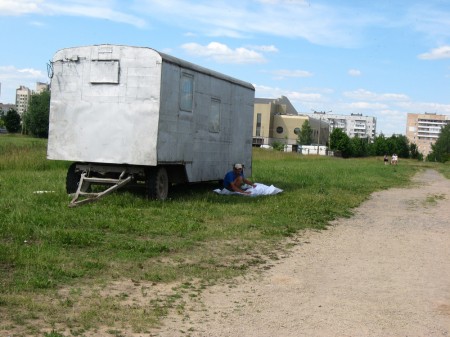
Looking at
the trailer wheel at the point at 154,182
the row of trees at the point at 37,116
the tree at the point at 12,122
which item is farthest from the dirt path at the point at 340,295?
the tree at the point at 12,122

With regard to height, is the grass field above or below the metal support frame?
below

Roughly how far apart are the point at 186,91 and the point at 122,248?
21.5ft

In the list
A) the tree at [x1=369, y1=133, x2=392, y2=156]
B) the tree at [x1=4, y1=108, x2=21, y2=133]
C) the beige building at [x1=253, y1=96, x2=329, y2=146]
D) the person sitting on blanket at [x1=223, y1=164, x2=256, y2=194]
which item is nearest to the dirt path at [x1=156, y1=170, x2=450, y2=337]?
the person sitting on blanket at [x1=223, y1=164, x2=256, y2=194]

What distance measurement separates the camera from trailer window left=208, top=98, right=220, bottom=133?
1582cm

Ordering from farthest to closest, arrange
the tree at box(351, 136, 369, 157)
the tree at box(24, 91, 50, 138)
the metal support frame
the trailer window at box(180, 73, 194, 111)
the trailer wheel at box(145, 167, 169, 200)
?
the tree at box(351, 136, 369, 157) → the tree at box(24, 91, 50, 138) → the trailer window at box(180, 73, 194, 111) → the trailer wheel at box(145, 167, 169, 200) → the metal support frame

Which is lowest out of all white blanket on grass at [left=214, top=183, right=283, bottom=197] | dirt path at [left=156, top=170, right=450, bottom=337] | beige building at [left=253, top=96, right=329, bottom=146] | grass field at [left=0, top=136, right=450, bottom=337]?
dirt path at [left=156, top=170, right=450, bottom=337]

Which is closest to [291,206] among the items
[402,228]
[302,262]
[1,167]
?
[402,228]

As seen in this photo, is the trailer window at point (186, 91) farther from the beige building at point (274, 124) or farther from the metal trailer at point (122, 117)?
the beige building at point (274, 124)

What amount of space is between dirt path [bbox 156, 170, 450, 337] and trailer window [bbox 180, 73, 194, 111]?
184 inches

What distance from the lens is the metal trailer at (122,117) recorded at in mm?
13047

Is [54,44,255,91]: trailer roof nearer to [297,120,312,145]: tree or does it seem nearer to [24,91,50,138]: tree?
[24,91,50,138]: tree

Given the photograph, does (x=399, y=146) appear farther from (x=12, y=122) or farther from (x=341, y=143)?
(x=12, y=122)

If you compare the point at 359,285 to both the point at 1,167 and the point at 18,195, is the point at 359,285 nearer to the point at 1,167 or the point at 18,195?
the point at 18,195

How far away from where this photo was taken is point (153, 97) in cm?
1299
